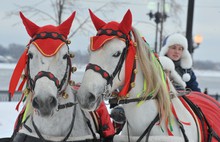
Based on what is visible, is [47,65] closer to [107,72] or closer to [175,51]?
[107,72]

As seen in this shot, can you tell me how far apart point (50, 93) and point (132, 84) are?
2.29 ft

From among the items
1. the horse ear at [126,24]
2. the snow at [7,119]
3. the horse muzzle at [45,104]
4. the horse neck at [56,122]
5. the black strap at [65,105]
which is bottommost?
the snow at [7,119]

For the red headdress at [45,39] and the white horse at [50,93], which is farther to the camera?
the red headdress at [45,39]

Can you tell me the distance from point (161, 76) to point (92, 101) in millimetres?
797

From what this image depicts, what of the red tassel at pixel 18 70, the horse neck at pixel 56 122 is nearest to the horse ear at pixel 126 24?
the horse neck at pixel 56 122

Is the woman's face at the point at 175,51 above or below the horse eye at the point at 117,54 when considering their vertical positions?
above

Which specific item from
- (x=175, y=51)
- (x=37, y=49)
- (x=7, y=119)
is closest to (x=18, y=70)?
(x=37, y=49)

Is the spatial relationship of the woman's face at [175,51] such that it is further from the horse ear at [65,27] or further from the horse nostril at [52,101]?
the horse nostril at [52,101]

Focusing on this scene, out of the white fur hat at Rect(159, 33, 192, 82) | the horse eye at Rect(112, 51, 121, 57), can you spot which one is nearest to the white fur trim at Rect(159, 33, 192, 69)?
the white fur hat at Rect(159, 33, 192, 82)

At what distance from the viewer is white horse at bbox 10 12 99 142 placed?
3004 mm

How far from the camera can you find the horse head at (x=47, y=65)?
9.71ft

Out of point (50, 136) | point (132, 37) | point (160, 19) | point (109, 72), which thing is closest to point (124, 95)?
point (109, 72)

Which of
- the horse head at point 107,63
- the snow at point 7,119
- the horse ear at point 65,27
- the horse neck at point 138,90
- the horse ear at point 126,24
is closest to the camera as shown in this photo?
the horse head at point 107,63

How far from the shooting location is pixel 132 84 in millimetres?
3146
